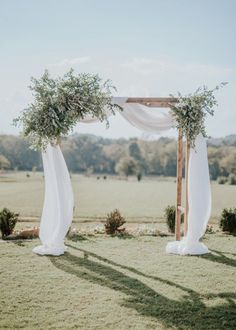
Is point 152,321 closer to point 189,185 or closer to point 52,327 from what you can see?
point 52,327

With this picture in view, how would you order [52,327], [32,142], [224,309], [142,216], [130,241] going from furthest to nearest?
[142,216] → [130,241] → [32,142] → [224,309] → [52,327]

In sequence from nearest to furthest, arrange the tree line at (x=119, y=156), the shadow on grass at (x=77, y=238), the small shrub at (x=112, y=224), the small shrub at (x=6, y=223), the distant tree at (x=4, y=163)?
1. the shadow on grass at (x=77, y=238)
2. the small shrub at (x=6, y=223)
3. the small shrub at (x=112, y=224)
4. the distant tree at (x=4, y=163)
5. the tree line at (x=119, y=156)

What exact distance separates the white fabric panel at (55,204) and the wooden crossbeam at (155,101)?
2.63 metres

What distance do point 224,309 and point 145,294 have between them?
4.87ft

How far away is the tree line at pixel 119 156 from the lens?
6612 cm

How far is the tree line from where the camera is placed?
6612 centimetres

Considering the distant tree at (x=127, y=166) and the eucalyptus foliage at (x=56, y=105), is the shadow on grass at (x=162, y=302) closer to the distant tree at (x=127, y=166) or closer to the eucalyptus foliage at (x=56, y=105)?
the eucalyptus foliage at (x=56, y=105)

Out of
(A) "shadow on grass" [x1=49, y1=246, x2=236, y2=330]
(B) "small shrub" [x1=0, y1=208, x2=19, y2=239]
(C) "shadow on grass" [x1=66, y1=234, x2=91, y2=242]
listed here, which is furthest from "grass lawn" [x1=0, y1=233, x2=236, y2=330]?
(B) "small shrub" [x1=0, y1=208, x2=19, y2=239]

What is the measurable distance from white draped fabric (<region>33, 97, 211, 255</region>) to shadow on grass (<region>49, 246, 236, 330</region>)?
3.71 ft

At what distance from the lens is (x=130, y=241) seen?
38.4 feet

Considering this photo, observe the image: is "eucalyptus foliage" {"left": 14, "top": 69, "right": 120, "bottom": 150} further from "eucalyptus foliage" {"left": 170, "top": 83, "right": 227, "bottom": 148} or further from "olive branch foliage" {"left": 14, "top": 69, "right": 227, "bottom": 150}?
"eucalyptus foliage" {"left": 170, "top": 83, "right": 227, "bottom": 148}

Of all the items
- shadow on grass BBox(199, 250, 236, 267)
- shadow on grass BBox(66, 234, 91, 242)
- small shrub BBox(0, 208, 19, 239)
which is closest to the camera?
shadow on grass BBox(199, 250, 236, 267)

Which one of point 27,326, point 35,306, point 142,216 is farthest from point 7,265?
point 142,216

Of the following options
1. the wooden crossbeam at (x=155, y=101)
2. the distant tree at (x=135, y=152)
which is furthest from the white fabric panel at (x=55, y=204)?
the distant tree at (x=135, y=152)
